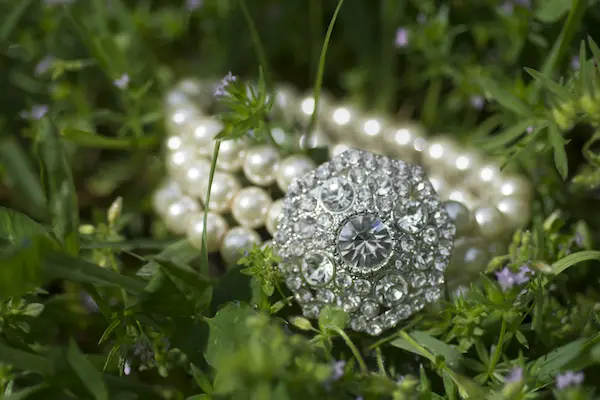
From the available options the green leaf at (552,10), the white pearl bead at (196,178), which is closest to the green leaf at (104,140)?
the white pearl bead at (196,178)

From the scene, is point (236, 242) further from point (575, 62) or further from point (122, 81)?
point (575, 62)

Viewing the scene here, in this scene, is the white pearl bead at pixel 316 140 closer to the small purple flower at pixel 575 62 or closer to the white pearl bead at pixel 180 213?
the white pearl bead at pixel 180 213

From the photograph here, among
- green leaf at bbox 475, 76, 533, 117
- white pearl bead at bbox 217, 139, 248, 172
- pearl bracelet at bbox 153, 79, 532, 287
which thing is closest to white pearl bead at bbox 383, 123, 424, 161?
pearl bracelet at bbox 153, 79, 532, 287

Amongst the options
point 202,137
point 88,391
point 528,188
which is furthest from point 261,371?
point 528,188

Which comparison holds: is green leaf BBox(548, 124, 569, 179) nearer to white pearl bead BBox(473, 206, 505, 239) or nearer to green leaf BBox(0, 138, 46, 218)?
white pearl bead BBox(473, 206, 505, 239)

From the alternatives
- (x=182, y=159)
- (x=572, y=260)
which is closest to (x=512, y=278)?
(x=572, y=260)

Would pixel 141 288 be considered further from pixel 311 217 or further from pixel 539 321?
pixel 539 321
